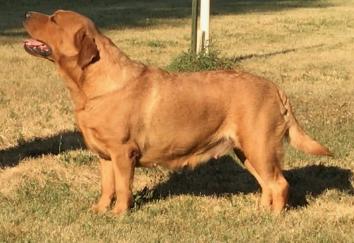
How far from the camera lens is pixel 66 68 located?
17.2ft

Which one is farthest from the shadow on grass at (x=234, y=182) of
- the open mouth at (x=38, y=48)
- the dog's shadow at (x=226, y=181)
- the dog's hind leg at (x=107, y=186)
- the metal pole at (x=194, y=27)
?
the metal pole at (x=194, y=27)

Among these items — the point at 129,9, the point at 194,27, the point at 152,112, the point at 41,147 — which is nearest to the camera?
the point at 152,112

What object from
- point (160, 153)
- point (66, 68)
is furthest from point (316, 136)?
point (66, 68)

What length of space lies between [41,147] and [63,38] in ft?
9.11

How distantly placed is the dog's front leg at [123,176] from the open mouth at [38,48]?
34.9 inches

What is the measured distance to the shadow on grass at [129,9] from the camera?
845 inches

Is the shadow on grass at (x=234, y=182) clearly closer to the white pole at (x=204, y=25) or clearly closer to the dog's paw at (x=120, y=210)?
the dog's paw at (x=120, y=210)

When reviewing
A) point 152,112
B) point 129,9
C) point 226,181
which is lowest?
point 129,9

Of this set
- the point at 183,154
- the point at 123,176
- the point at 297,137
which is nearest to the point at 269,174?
the point at 297,137

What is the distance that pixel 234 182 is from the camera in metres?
6.67

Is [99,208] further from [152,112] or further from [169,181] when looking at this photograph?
[169,181]

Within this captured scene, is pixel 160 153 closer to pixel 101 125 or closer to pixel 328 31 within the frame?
pixel 101 125

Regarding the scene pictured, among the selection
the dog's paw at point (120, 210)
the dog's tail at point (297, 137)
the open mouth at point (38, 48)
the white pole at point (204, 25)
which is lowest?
the white pole at point (204, 25)

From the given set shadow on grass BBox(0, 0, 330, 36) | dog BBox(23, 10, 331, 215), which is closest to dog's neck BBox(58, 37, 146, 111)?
dog BBox(23, 10, 331, 215)
